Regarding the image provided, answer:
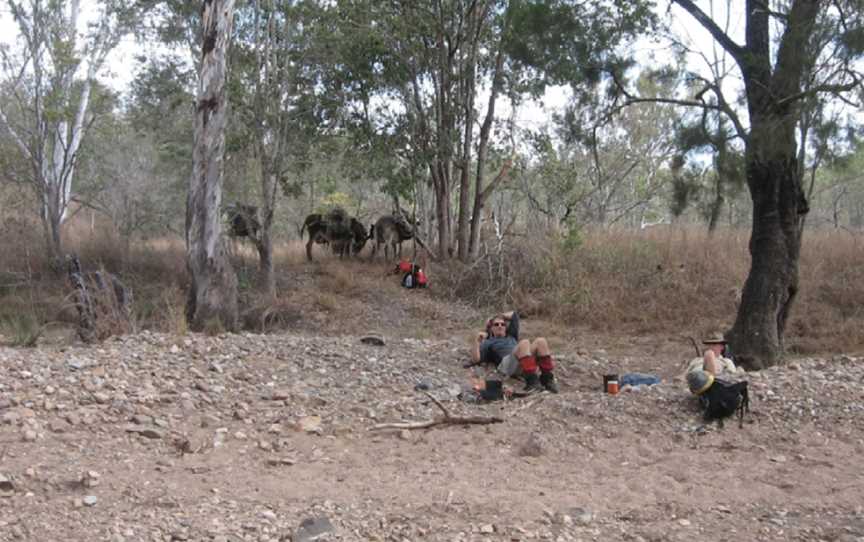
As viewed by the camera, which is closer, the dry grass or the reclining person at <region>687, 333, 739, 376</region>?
the reclining person at <region>687, 333, 739, 376</region>

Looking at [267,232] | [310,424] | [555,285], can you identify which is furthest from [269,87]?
[310,424]

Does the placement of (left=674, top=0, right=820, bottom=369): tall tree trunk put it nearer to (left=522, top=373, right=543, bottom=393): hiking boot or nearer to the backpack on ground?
(left=522, top=373, right=543, bottom=393): hiking boot

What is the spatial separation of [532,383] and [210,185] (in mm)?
4994

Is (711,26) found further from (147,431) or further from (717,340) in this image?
(147,431)

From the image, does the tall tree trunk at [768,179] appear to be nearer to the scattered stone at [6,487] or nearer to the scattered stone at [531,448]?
the scattered stone at [531,448]

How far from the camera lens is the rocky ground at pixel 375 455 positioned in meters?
3.70

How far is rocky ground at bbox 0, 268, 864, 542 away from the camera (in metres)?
3.70

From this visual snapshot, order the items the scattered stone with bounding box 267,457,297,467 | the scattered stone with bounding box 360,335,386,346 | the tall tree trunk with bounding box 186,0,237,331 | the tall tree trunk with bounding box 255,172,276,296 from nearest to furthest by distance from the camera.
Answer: the scattered stone with bounding box 267,457,297,467 → the scattered stone with bounding box 360,335,386,346 → the tall tree trunk with bounding box 186,0,237,331 → the tall tree trunk with bounding box 255,172,276,296

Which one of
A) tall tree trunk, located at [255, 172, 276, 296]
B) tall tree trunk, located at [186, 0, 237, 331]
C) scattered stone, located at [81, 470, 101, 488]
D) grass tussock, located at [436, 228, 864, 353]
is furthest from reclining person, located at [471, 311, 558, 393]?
tall tree trunk, located at [255, 172, 276, 296]

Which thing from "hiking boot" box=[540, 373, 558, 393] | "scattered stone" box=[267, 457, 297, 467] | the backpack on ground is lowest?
"scattered stone" box=[267, 457, 297, 467]

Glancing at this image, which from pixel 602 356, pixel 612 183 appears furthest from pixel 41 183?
pixel 612 183

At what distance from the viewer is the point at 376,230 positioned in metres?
15.8

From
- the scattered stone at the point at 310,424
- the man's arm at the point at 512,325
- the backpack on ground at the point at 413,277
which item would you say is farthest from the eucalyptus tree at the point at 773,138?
the backpack on ground at the point at 413,277

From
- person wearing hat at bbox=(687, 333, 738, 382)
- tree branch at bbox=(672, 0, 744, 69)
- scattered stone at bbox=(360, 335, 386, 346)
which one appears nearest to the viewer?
person wearing hat at bbox=(687, 333, 738, 382)
